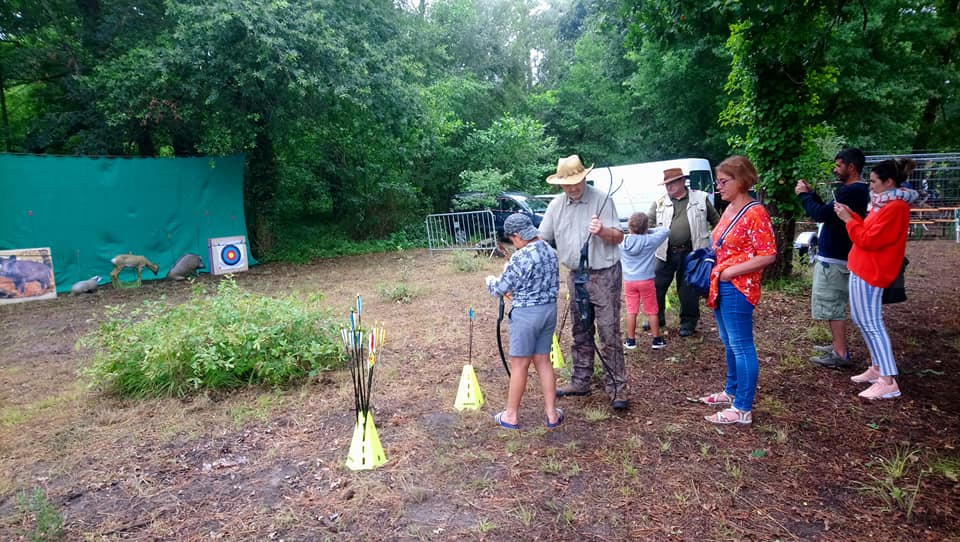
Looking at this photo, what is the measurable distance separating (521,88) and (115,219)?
648 inches

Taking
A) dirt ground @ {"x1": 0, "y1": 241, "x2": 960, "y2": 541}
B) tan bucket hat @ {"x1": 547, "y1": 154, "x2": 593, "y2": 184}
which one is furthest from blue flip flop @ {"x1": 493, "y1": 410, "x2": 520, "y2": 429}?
tan bucket hat @ {"x1": 547, "y1": 154, "x2": 593, "y2": 184}

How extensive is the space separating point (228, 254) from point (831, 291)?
34.3ft

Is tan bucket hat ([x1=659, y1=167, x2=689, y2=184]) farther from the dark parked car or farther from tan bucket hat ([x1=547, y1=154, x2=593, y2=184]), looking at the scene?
the dark parked car

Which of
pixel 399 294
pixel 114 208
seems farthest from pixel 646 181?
pixel 114 208

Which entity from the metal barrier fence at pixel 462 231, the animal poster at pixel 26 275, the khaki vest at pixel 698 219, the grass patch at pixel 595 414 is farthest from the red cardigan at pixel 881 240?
the animal poster at pixel 26 275

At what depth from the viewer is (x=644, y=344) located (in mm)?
5207

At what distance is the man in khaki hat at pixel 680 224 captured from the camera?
4801 mm

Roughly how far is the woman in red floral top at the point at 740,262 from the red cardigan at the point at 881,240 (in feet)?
2.48

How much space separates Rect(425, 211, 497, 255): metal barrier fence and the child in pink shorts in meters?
7.15

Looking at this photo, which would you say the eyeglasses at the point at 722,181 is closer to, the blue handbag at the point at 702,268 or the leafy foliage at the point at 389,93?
the blue handbag at the point at 702,268

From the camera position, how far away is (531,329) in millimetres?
3244

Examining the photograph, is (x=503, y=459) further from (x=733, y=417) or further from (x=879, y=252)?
(x=879, y=252)

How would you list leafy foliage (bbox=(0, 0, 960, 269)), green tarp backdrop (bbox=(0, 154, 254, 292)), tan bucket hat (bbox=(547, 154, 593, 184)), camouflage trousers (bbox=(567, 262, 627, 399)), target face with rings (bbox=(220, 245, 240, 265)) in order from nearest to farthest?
tan bucket hat (bbox=(547, 154, 593, 184))
camouflage trousers (bbox=(567, 262, 627, 399))
leafy foliage (bbox=(0, 0, 960, 269))
green tarp backdrop (bbox=(0, 154, 254, 292))
target face with rings (bbox=(220, 245, 240, 265))

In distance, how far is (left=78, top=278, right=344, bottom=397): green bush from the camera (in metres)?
4.30
